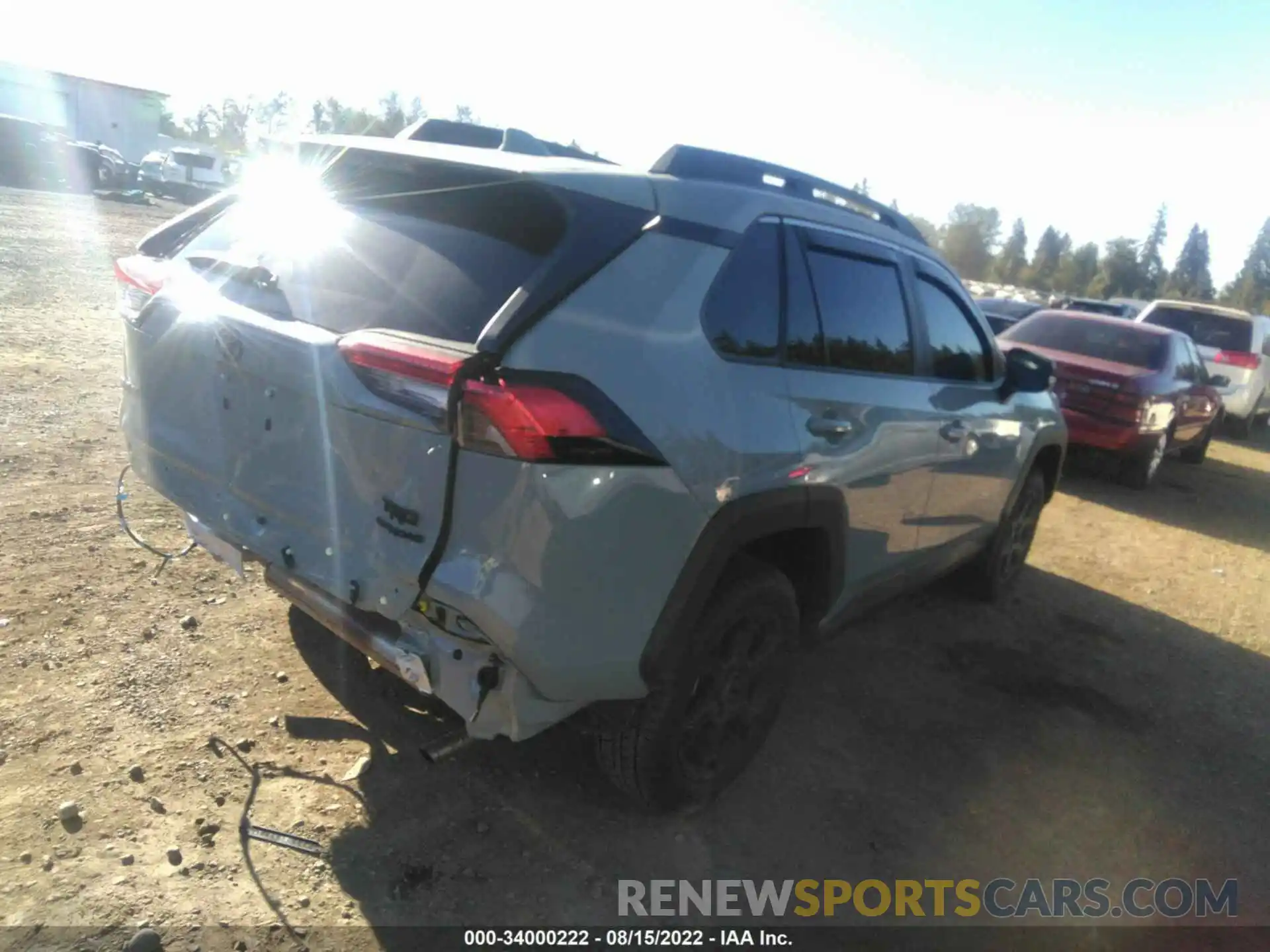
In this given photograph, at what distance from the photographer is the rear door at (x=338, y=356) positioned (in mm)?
2320

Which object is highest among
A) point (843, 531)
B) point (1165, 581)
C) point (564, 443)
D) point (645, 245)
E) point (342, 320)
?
point (645, 245)

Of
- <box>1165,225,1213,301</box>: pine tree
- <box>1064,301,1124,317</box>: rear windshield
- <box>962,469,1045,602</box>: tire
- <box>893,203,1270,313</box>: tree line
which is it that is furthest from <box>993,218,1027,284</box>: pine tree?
<box>962,469,1045,602</box>: tire

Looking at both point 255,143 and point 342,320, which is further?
point 255,143

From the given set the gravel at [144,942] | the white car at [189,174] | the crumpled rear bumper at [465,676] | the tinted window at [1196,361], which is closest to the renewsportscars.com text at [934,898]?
the crumpled rear bumper at [465,676]

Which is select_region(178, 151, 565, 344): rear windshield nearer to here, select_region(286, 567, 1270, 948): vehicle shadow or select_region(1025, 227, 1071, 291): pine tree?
select_region(286, 567, 1270, 948): vehicle shadow

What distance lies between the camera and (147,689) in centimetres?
331

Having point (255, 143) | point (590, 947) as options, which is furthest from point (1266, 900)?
point (255, 143)

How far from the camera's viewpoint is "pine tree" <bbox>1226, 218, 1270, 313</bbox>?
66188mm

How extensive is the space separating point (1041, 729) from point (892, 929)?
1.60 meters

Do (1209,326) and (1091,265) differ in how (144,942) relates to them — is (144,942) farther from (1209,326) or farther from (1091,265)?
(1091,265)

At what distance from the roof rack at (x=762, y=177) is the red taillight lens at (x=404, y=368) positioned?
1024mm

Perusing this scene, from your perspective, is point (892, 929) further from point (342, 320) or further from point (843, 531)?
point (342, 320)

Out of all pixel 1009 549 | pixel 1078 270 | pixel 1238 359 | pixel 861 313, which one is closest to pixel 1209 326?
pixel 1238 359

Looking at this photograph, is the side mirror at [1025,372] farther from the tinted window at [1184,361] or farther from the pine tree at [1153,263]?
the pine tree at [1153,263]
